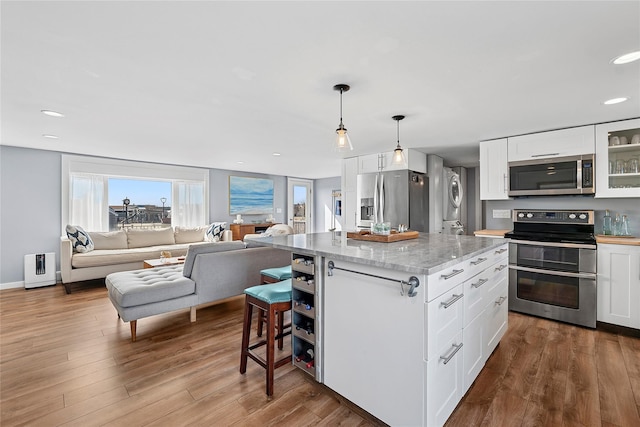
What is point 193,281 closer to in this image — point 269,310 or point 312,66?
point 269,310

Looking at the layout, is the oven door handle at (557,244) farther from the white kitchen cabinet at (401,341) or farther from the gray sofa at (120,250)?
the gray sofa at (120,250)

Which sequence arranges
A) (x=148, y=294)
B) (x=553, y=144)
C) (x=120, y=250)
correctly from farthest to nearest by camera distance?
(x=120, y=250) → (x=553, y=144) → (x=148, y=294)

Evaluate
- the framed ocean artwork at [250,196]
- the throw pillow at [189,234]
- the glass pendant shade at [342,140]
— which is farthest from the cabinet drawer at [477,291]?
the framed ocean artwork at [250,196]

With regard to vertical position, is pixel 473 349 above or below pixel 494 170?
below

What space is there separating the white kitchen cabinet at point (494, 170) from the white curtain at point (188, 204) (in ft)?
18.3

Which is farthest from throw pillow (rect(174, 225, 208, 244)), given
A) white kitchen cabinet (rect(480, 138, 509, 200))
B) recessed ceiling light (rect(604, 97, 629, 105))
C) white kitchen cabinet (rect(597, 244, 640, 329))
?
recessed ceiling light (rect(604, 97, 629, 105))

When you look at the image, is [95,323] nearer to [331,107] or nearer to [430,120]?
[331,107]

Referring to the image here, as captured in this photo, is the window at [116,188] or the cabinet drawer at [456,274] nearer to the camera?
the cabinet drawer at [456,274]

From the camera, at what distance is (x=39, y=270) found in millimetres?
4305

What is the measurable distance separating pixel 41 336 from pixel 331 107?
348cm

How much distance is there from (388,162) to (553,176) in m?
2.14

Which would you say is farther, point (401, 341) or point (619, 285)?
point (619, 285)

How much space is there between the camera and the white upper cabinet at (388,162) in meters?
4.46

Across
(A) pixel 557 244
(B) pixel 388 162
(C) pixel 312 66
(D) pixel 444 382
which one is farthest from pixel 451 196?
(D) pixel 444 382
